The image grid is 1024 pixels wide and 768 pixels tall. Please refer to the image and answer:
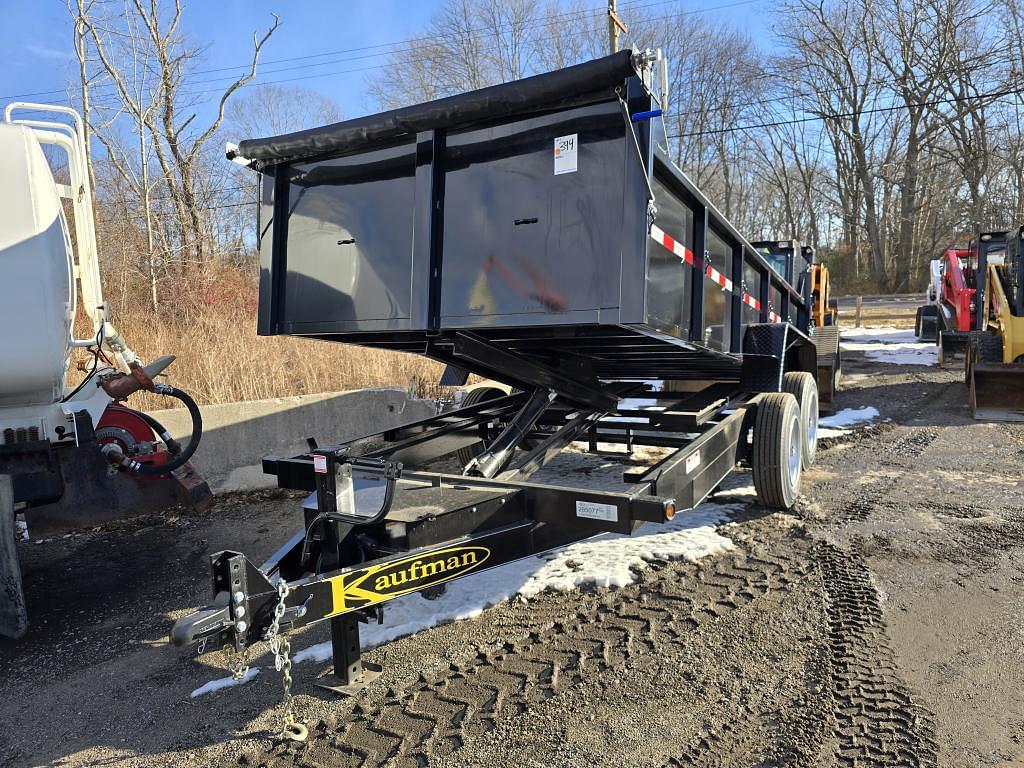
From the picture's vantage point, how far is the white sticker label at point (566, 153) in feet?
10.1

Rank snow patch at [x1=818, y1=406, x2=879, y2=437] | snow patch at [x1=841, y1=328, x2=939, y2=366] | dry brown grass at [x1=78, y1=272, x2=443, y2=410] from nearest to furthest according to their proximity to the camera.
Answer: dry brown grass at [x1=78, y1=272, x2=443, y2=410] → snow patch at [x1=818, y1=406, x2=879, y2=437] → snow patch at [x1=841, y1=328, x2=939, y2=366]

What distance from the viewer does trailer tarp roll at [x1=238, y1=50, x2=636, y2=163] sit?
2.88 m

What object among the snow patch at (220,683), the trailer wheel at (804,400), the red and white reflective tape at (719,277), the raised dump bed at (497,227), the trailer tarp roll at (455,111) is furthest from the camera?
the trailer wheel at (804,400)

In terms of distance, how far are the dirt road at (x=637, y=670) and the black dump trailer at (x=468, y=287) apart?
47cm

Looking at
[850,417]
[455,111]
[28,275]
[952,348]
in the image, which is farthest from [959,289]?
[28,275]

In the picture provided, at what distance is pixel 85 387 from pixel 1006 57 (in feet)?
135

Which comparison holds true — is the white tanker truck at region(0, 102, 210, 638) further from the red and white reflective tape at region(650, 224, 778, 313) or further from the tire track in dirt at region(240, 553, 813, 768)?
the red and white reflective tape at region(650, 224, 778, 313)

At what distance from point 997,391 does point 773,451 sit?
5616 mm

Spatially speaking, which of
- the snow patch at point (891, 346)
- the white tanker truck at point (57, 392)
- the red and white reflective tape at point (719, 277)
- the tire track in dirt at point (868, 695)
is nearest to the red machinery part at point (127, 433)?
the white tanker truck at point (57, 392)

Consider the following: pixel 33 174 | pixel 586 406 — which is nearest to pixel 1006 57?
pixel 586 406

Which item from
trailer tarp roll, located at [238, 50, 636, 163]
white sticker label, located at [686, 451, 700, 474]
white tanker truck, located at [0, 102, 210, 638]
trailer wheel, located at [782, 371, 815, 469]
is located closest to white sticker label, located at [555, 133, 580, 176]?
trailer tarp roll, located at [238, 50, 636, 163]

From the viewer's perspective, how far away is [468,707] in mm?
2922

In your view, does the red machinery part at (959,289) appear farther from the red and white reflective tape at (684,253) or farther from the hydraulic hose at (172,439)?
the hydraulic hose at (172,439)

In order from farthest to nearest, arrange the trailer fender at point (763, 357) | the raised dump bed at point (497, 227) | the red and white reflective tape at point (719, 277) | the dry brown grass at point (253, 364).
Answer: the dry brown grass at point (253, 364)
the trailer fender at point (763, 357)
the red and white reflective tape at point (719, 277)
the raised dump bed at point (497, 227)
